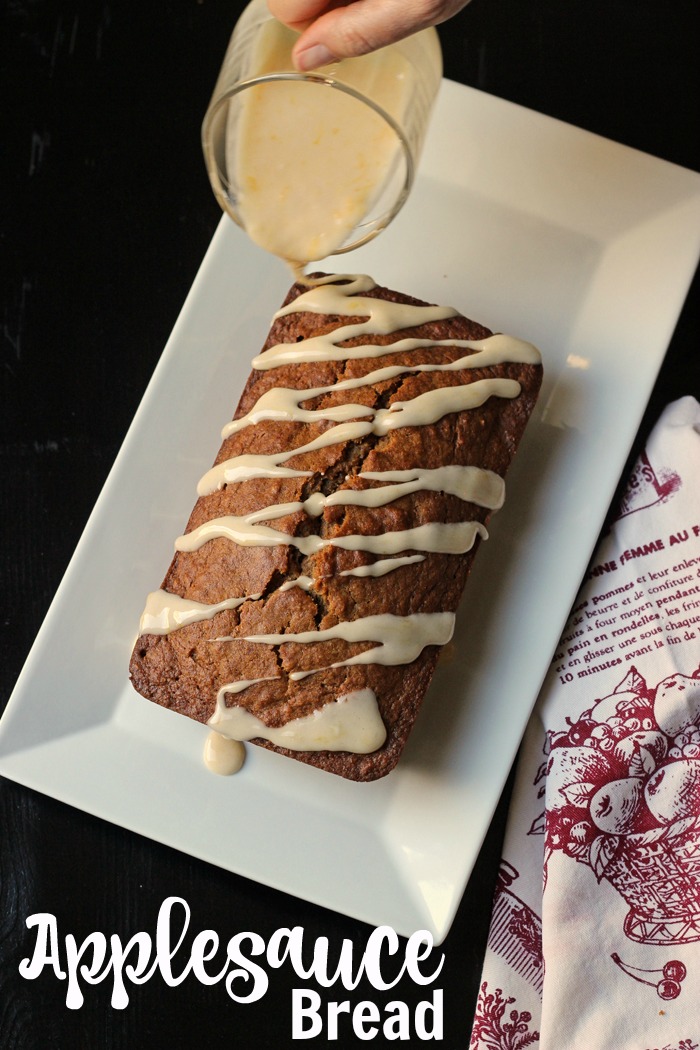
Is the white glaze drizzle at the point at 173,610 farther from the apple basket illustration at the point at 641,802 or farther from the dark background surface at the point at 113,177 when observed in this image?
the apple basket illustration at the point at 641,802

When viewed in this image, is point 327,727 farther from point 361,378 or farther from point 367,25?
point 367,25

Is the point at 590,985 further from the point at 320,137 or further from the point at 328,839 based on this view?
the point at 320,137

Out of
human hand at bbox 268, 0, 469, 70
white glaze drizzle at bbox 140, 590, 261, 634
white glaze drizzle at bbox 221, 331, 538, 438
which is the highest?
human hand at bbox 268, 0, 469, 70

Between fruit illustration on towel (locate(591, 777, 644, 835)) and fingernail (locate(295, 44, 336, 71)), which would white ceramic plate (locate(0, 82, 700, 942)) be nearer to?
fruit illustration on towel (locate(591, 777, 644, 835))

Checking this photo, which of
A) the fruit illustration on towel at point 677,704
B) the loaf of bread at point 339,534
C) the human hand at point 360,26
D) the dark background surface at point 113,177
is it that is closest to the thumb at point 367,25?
the human hand at point 360,26

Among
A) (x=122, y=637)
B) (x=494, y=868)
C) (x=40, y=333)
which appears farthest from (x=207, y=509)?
(x=494, y=868)

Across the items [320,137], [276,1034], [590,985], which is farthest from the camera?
[276,1034]

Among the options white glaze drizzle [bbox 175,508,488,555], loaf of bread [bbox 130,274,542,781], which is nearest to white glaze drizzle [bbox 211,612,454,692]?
loaf of bread [bbox 130,274,542,781]
